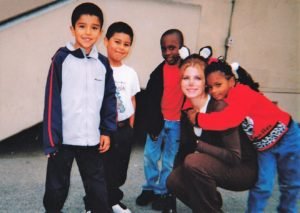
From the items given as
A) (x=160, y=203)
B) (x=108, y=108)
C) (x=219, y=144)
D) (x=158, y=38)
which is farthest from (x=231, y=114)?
(x=158, y=38)

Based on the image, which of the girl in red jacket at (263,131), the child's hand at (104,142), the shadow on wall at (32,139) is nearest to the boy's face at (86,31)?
the child's hand at (104,142)

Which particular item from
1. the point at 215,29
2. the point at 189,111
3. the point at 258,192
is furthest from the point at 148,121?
the point at 215,29

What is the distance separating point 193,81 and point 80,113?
77 cm

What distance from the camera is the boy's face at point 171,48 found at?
3105 millimetres

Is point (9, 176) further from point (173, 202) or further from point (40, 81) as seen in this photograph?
point (173, 202)

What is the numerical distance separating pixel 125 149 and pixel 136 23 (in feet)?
6.02

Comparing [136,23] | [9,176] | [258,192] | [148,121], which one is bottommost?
[9,176]

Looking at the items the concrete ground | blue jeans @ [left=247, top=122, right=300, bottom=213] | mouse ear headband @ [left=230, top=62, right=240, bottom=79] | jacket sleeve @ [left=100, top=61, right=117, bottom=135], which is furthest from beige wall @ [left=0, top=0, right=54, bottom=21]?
blue jeans @ [left=247, top=122, right=300, bottom=213]

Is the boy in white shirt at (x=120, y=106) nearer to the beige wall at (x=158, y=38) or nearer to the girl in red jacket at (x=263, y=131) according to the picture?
the girl in red jacket at (x=263, y=131)

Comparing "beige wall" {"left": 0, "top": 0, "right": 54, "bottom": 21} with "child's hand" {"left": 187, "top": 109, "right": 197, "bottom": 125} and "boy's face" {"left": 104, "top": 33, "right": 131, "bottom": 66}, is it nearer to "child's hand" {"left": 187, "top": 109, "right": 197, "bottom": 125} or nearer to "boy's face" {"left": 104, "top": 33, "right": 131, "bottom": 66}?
"boy's face" {"left": 104, "top": 33, "right": 131, "bottom": 66}

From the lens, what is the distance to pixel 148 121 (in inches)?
122

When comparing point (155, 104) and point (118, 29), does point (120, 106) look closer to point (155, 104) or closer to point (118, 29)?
point (155, 104)

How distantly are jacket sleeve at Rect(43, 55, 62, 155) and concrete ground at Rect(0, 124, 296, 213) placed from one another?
828mm

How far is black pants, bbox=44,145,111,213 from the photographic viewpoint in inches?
95.2
